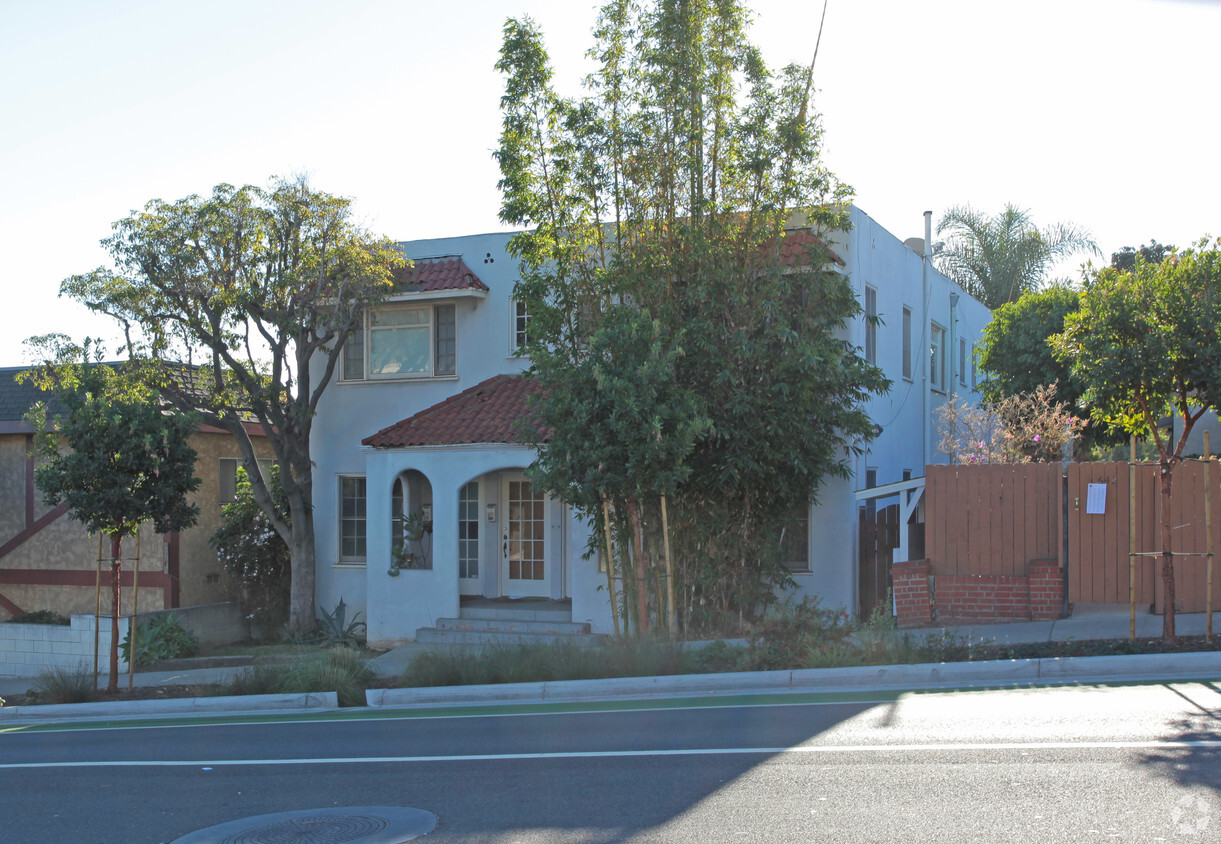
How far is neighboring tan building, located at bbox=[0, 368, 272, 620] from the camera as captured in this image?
19.8 m

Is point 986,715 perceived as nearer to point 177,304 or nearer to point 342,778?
point 342,778

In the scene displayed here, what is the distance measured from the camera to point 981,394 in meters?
26.1

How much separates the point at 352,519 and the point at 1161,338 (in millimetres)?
13392

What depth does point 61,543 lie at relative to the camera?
20.3 m

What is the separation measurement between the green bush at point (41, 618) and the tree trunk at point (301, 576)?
445 cm

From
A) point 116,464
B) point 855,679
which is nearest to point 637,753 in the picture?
point 855,679

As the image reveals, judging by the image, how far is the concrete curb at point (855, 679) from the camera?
10.2 metres

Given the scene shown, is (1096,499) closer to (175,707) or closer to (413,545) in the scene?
(413,545)

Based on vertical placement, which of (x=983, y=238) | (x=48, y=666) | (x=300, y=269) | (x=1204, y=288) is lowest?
(x=48, y=666)

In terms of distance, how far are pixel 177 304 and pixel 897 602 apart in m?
11.6

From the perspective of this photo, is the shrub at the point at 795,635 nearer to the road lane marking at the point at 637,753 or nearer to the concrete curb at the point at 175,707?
the road lane marking at the point at 637,753

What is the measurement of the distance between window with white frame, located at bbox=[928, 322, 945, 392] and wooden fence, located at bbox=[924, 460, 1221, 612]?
7.96 metres

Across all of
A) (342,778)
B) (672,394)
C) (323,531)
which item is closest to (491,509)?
(323,531)

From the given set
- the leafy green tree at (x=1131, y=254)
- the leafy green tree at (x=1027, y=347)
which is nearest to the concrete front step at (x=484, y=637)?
the leafy green tree at (x=1027, y=347)
